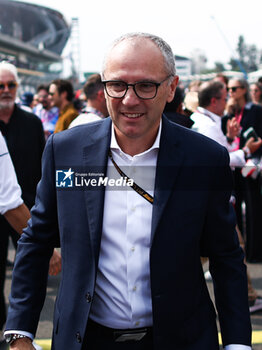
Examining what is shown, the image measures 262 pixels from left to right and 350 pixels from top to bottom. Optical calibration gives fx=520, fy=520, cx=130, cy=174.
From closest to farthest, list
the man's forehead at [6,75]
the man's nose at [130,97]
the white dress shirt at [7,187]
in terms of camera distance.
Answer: the man's nose at [130,97] < the white dress shirt at [7,187] < the man's forehead at [6,75]

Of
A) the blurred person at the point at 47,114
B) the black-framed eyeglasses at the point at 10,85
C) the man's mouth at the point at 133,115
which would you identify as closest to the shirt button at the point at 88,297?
the man's mouth at the point at 133,115

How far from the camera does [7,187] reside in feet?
9.15

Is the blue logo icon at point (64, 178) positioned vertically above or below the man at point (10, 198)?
above

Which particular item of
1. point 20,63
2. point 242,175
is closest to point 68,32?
point 20,63

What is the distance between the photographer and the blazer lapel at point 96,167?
5.52 feet

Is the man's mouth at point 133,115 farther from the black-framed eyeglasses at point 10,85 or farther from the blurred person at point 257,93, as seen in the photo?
the blurred person at point 257,93

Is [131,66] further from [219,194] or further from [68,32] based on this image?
[68,32]

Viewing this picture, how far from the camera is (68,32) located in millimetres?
115438

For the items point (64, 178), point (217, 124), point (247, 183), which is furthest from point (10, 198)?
point (247, 183)

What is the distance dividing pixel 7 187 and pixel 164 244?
138cm

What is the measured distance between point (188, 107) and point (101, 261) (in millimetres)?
4060

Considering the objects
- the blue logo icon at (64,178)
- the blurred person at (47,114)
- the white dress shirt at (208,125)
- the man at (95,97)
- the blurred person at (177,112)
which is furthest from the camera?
the blurred person at (47,114)

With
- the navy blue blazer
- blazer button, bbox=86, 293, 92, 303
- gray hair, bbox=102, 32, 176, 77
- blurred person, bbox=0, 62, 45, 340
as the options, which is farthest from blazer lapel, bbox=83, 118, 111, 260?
blurred person, bbox=0, 62, 45, 340

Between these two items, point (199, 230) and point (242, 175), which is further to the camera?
point (242, 175)
